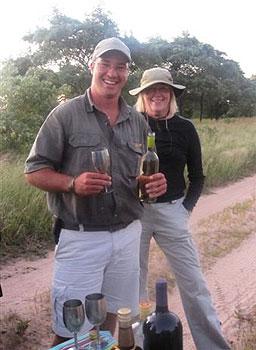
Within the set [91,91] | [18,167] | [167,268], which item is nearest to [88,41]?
[18,167]

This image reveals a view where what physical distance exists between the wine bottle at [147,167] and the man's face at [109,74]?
335mm

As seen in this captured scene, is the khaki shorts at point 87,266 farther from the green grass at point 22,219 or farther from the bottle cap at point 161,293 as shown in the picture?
the green grass at point 22,219

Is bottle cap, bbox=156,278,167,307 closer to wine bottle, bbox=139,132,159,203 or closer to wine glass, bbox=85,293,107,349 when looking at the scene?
wine glass, bbox=85,293,107,349

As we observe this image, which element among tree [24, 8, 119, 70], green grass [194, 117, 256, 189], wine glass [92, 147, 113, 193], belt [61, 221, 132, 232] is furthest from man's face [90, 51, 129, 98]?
tree [24, 8, 119, 70]

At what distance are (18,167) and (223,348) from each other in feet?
14.6

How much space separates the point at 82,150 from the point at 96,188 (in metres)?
0.24

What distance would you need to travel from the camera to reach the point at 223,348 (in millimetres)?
3104

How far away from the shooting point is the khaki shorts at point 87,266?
240 centimetres

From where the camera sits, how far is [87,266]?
241cm

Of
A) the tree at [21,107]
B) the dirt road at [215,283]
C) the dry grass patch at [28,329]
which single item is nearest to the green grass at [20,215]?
the dirt road at [215,283]

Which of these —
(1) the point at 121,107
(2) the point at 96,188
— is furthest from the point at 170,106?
(2) the point at 96,188

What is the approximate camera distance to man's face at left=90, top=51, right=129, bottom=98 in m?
2.46

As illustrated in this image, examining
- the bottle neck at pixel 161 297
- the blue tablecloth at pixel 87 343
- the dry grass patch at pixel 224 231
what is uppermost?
the bottle neck at pixel 161 297

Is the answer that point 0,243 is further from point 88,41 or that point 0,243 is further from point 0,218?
point 88,41
